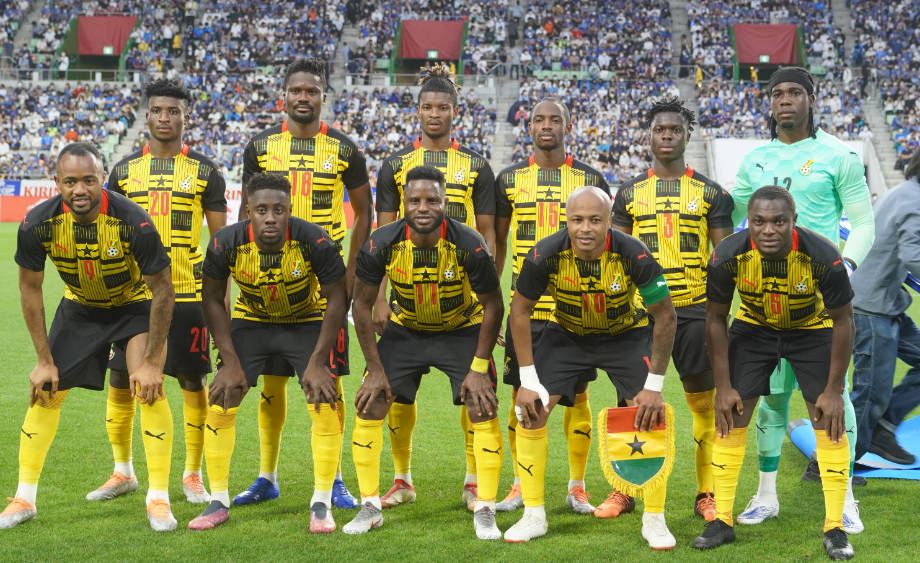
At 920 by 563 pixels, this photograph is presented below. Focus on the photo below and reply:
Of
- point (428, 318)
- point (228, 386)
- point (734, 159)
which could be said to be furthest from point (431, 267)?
point (734, 159)

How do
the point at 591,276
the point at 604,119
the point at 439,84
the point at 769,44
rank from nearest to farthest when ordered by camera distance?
1. the point at 591,276
2. the point at 439,84
3. the point at 604,119
4. the point at 769,44

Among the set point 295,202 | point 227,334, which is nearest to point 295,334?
point 227,334

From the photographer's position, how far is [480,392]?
5.56 meters

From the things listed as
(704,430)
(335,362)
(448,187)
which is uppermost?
(448,187)

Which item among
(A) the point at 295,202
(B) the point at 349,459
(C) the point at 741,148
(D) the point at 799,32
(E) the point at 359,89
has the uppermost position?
(D) the point at 799,32

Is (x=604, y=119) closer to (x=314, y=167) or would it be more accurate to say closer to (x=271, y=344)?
(x=314, y=167)

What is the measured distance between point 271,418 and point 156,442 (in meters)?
0.82

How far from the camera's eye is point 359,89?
128ft

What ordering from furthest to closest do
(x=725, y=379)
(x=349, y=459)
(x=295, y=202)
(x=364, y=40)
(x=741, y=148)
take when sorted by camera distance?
(x=364, y=40), (x=741, y=148), (x=349, y=459), (x=295, y=202), (x=725, y=379)

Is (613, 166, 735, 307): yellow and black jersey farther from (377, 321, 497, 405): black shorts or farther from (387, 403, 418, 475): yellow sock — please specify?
(387, 403, 418, 475): yellow sock

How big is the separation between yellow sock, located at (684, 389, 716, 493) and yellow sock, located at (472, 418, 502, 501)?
1.28m

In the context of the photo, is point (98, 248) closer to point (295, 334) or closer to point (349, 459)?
point (295, 334)

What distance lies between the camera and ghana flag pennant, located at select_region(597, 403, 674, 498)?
5.33 meters

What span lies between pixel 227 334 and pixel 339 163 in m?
1.44
